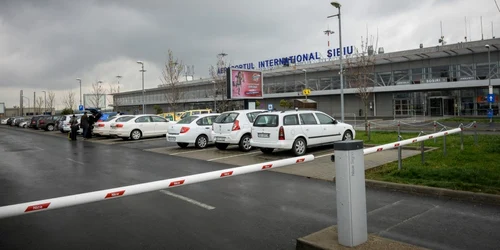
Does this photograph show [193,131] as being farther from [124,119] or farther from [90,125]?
[90,125]

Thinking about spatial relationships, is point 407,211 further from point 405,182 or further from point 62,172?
point 62,172

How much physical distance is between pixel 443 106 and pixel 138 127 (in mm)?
36063

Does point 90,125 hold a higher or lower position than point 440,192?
higher

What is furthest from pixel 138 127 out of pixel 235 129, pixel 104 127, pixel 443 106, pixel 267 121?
pixel 443 106

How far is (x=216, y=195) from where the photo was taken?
Result: 7262 mm

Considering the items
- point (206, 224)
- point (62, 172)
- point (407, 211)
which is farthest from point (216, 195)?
point (62, 172)

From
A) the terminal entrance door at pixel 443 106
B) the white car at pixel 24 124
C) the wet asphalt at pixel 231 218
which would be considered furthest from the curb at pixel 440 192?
the white car at pixel 24 124

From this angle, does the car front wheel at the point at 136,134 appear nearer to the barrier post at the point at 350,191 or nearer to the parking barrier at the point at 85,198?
the parking barrier at the point at 85,198

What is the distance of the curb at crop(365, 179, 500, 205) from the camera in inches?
252

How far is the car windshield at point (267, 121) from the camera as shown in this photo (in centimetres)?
1293

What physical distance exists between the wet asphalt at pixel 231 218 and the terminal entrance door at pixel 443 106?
4061cm

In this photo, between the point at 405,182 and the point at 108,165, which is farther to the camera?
the point at 108,165

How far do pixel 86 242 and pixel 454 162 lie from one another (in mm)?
8822

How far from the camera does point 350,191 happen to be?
395 centimetres
